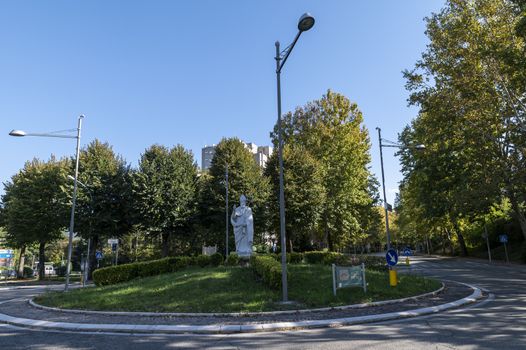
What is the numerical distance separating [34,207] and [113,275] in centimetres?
2325

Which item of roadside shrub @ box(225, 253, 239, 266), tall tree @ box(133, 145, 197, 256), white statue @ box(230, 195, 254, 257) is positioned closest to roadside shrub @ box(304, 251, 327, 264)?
white statue @ box(230, 195, 254, 257)

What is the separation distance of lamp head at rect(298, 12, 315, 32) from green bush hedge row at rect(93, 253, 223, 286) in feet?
50.3

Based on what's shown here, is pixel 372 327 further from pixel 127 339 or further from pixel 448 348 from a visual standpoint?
pixel 127 339

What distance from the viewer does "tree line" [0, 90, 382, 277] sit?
3209 centimetres

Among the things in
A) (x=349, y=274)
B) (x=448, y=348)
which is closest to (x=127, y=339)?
(x=448, y=348)

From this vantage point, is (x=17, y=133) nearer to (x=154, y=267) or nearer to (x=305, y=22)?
(x=154, y=267)

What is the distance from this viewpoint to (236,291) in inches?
523

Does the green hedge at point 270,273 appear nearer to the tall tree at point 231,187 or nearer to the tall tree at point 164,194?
the tall tree at point 231,187

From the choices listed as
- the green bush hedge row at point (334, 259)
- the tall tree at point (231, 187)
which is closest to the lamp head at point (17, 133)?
the green bush hedge row at point (334, 259)

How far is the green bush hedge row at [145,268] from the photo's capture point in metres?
19.7

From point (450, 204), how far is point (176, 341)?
3013 cm

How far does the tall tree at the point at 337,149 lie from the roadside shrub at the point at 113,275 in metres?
21.0

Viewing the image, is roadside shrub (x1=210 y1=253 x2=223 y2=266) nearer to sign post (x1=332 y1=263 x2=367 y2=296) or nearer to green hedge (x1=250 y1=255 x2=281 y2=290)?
green hedge (x1=250 y1=255 x2=281 y2=290)

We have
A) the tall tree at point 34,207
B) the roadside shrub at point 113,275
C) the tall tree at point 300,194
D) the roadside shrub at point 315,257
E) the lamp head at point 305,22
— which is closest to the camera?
the lamp head at point 305,22
